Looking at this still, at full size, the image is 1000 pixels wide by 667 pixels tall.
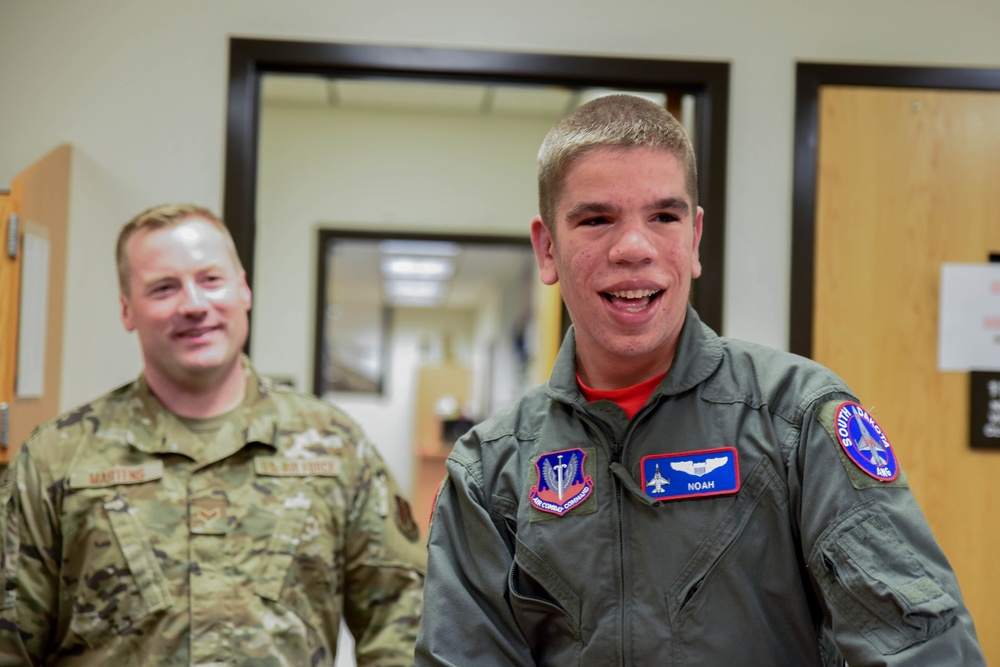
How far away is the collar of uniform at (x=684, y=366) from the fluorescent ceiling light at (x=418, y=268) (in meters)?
7.26

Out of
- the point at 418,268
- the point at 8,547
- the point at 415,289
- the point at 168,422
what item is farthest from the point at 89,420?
the point at 415,289

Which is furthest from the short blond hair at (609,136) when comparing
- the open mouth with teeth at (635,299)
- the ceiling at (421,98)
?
the ceiling at (421,98)

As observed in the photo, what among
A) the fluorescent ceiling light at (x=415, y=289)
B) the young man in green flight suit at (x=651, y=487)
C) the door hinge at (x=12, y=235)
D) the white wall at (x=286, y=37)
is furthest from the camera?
the fluorescent ceiling light at (x=415, y=289)

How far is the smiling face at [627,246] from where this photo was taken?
1.19 m

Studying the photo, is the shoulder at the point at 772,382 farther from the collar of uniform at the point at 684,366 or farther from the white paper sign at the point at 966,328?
the white paper sign at the point at 966,328

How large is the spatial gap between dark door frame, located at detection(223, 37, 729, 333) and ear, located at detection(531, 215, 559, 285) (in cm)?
134

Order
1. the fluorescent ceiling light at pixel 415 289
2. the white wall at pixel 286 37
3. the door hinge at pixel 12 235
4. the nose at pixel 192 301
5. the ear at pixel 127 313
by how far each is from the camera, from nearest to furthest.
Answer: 1. the nose at pixel 192 301
2. the ear at pixel 127 313
3. the door hinge at pixel 12 235
4. the white wall at pixel 286 37
5. the fluorescent ceiling light at pixel 415 289

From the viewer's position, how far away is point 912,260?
2.61 m

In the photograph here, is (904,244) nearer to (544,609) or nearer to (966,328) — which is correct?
(966,328)

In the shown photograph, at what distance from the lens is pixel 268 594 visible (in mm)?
1919

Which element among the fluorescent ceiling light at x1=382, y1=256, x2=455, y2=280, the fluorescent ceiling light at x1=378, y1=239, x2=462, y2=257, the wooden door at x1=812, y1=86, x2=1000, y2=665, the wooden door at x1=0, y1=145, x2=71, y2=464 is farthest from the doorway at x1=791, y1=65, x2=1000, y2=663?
the fluorescent ceiling light at x1=382, y1=256, x2=455, y2=280

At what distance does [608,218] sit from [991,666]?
1.99 metres

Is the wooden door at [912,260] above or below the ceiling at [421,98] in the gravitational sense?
below

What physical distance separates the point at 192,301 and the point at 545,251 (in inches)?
35.7
